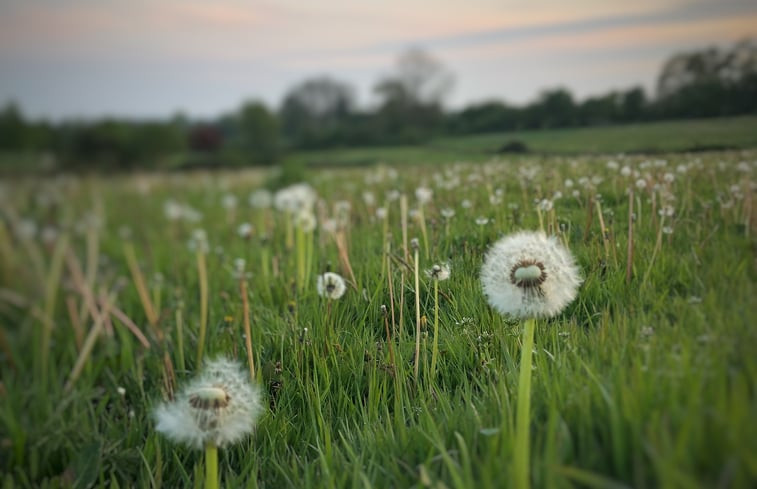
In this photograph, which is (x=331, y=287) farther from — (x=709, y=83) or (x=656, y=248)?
(x=709, y=83)

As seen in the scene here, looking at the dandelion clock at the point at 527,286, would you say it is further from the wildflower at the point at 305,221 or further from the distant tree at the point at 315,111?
the distant tree at the point at 315,111

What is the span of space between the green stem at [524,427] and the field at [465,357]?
0.02 metres

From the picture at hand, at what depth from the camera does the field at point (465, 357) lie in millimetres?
1108

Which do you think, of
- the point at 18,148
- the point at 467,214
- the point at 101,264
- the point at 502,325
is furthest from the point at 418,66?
the point at 18,148

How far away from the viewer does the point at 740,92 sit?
73.4 inches

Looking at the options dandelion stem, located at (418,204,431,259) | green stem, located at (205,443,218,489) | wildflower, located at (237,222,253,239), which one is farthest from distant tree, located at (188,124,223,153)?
green stem, located at (205,443,218,489)

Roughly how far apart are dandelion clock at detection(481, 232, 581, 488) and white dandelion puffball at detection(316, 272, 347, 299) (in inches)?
30.0

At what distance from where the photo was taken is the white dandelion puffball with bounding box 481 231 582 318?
131 cm

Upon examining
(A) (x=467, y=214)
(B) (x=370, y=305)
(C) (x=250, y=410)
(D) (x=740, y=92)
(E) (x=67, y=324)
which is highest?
(D) (x=740, y=92)

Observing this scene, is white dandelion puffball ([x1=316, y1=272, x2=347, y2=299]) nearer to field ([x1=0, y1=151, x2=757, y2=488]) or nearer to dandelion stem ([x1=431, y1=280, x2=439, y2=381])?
field ([x1=0, y1=151, x2=757, y2=488])

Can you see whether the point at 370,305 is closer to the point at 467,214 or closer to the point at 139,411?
the point at 467,214

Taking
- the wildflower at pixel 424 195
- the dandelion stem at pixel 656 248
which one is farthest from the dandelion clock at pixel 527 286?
the wildflower at pixel 424 195

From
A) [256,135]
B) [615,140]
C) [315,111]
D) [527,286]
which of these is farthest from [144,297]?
[256,135]

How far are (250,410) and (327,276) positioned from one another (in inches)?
27.3
